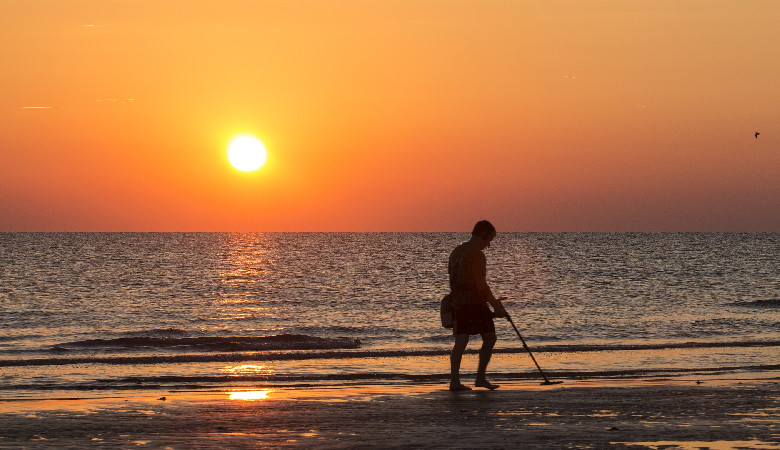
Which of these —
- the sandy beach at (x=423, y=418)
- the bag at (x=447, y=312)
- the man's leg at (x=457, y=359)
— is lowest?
the sandy beach at (x=423, y=418)

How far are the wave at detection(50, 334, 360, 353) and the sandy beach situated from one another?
12.4 metres

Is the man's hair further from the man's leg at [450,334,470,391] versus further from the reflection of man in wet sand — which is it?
the man's leg at [450,334,470,391]

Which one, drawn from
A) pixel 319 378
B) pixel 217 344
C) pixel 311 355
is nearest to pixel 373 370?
pixel 319 378

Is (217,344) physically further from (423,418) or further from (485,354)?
(423,418)

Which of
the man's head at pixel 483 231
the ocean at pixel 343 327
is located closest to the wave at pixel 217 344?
the ocean at pixel 343 327

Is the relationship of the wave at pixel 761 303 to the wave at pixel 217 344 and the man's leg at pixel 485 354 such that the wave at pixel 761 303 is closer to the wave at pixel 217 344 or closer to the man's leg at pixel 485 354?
the wave at pixel 217 344

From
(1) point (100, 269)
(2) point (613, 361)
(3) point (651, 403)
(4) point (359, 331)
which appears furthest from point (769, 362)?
(1) point (100, 269)

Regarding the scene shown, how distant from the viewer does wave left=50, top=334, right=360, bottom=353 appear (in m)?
25.6

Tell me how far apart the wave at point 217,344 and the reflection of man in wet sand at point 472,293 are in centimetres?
1301

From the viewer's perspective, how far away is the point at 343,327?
107 feet

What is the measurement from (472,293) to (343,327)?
20643mm

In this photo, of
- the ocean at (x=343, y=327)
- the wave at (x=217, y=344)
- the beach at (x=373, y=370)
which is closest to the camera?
the beach at (x=373, y=370)

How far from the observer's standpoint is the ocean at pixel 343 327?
17438 mm

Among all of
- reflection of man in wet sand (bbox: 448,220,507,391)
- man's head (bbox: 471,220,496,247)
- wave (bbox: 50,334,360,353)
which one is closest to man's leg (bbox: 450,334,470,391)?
reflection of man in wet sand (bbox: 448,220,507,391)
